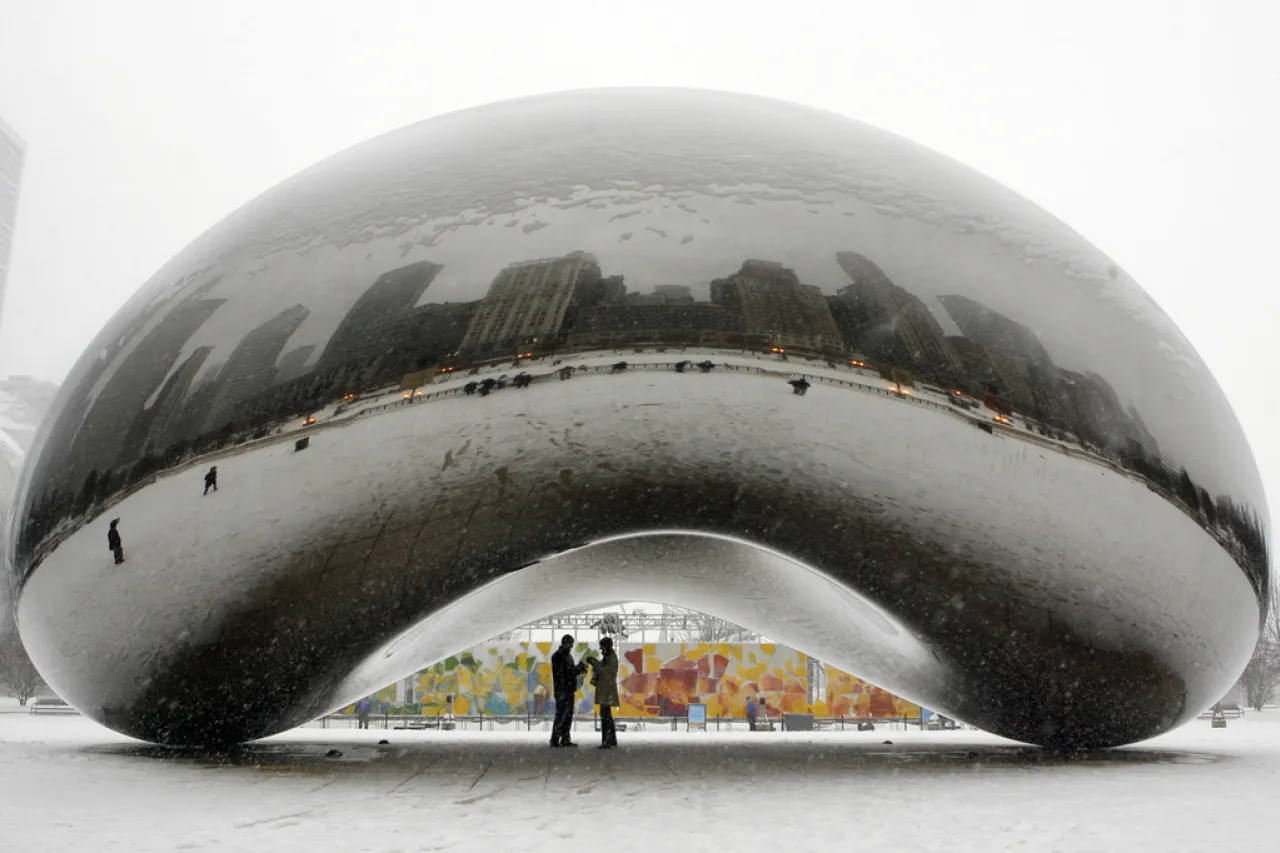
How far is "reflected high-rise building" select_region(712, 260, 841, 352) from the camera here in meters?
5.41

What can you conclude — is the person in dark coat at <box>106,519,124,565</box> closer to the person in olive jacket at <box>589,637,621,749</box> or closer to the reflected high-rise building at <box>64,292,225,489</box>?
the reflected high-rise building at <box>64,292,225,489</box>

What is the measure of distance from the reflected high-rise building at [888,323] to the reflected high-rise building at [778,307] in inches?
5.1

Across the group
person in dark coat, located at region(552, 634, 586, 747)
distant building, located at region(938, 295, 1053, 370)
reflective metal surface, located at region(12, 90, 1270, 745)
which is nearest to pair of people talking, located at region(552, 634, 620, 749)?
person in dark coat, located at region(552, 634, 586, 747)

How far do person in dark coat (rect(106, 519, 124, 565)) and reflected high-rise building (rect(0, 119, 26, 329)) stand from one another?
363 ft

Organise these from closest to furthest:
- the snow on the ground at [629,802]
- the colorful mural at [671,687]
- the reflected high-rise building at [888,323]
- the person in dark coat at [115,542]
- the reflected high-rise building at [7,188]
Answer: the snow on the ground at [629,802], the reflected high-rise building at [888,323], the person in dark coat at [115,542], the colorful mural at [671,687], the reflected high-rise building at [7,188]

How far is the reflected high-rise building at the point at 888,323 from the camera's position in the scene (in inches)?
215

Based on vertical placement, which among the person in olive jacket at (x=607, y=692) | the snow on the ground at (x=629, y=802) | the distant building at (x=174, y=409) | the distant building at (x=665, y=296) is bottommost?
the snow on the ground at (x=629, y=802)

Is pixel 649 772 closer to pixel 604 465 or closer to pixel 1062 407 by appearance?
pixel 604 465

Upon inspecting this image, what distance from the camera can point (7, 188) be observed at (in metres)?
106

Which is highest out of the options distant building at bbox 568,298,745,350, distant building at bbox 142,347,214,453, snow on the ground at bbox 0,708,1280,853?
distant building at bbox 568,298,745,350

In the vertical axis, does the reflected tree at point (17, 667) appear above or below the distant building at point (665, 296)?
below

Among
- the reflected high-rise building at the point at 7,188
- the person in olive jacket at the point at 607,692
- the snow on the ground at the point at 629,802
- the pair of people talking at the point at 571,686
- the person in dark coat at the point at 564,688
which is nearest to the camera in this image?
the snow on the ground at the point at 629,802

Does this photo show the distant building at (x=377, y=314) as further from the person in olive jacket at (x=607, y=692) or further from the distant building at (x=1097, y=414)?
the person in olive jacket at (x=607, y=692)

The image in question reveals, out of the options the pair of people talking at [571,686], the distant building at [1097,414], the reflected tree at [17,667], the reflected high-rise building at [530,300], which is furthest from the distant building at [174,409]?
the reflected tree at [17,667]
